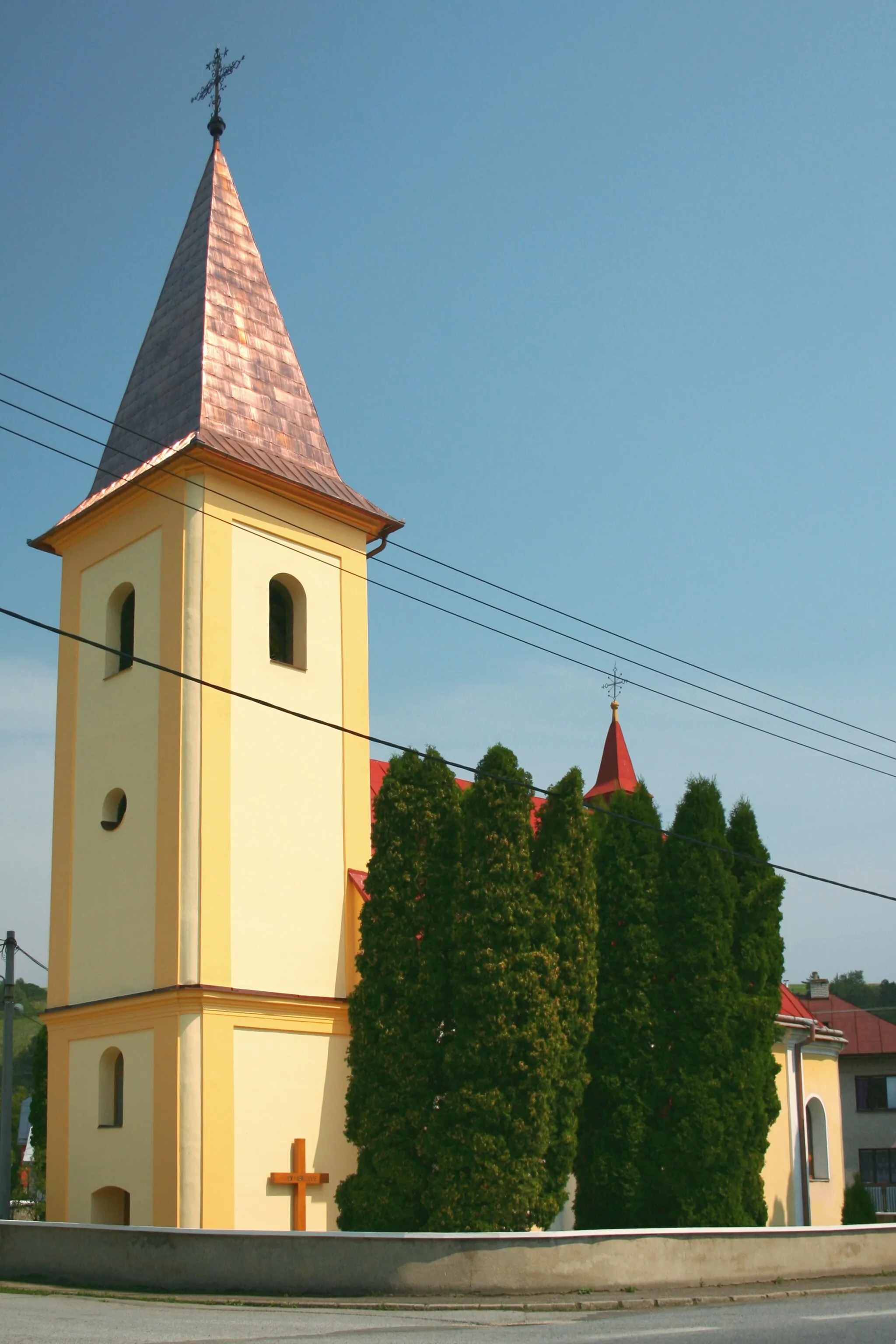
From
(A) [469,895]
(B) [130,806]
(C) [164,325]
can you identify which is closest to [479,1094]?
(A) [469,895]

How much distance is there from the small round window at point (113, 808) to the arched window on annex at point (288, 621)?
288 cm

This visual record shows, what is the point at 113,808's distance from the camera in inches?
762

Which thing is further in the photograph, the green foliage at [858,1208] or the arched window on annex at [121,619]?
the green foliage at [858,1208]

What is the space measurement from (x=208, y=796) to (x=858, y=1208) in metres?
19.7

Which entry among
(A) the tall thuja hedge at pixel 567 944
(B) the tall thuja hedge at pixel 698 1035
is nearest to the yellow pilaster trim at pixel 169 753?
(A) the tall thuja hedge at pixel 567 944

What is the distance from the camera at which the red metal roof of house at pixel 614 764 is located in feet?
122

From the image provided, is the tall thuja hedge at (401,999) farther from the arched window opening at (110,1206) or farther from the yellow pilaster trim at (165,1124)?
the arched window opening at (110,1206)

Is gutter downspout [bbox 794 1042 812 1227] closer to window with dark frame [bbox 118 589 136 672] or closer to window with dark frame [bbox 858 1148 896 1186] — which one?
window with dark frame [bbox 118 589 136 672]

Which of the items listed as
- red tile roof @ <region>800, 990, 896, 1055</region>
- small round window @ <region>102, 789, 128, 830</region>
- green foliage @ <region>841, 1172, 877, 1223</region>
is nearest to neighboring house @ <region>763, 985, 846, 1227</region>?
green foliage @ <region>841, 1172, 877, 1223</region>

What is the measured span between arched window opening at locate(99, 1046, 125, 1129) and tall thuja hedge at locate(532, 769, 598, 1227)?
584 centimetres

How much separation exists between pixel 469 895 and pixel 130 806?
531 cm

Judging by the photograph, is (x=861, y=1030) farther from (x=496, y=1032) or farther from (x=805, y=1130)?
(x=496, y=1032)

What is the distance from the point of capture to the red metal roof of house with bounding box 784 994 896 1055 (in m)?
48.4

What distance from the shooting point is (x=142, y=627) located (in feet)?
63.7
